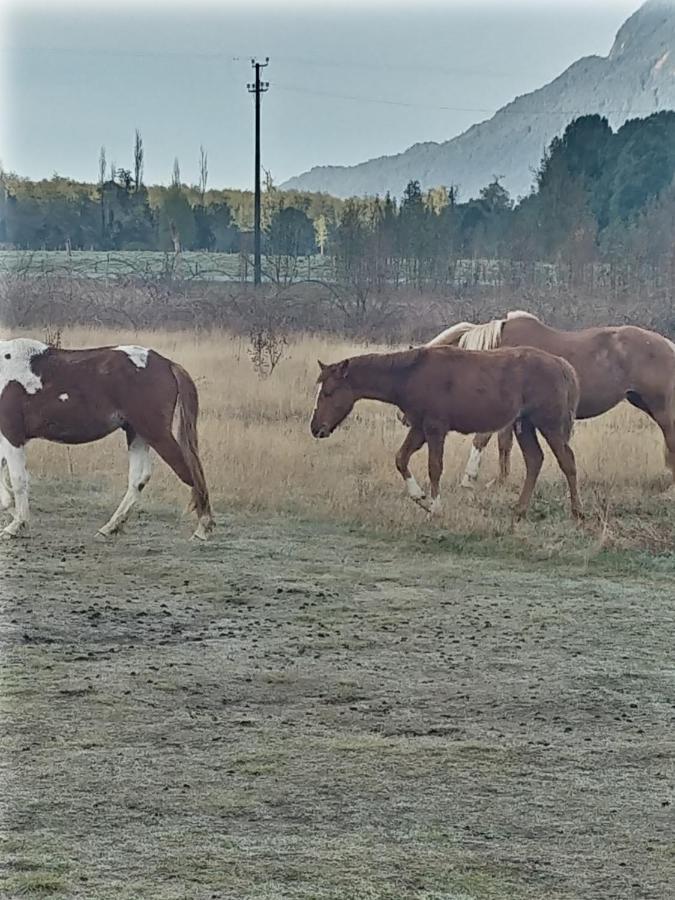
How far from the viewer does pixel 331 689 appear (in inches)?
150

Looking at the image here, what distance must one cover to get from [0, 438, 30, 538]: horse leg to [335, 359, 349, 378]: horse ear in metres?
1.57

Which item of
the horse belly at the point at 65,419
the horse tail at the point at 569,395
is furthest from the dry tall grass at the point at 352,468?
the horse belly at the point at 65,419

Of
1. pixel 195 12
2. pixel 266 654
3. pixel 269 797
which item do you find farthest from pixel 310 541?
pixel 195 12

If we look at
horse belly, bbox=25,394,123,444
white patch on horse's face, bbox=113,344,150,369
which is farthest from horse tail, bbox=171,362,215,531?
horse belly, bbox=25,394,123,444

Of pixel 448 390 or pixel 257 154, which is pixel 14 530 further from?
pixel 257 154

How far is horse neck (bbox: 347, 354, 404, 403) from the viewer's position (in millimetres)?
6527

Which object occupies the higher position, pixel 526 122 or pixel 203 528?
pixel 526 122

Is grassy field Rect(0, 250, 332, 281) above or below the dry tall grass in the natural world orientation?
above

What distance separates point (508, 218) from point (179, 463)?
7117mm

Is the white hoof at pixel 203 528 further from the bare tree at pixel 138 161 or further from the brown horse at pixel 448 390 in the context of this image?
the bare tree at pixel 138 161

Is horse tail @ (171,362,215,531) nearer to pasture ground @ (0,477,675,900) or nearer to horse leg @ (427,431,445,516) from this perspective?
pasture ground @ (0,477,675,900)

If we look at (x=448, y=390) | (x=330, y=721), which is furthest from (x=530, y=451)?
(x=330, y=721)

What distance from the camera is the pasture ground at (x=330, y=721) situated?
2502mm

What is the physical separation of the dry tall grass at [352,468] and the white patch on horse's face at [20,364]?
3.28 feet
